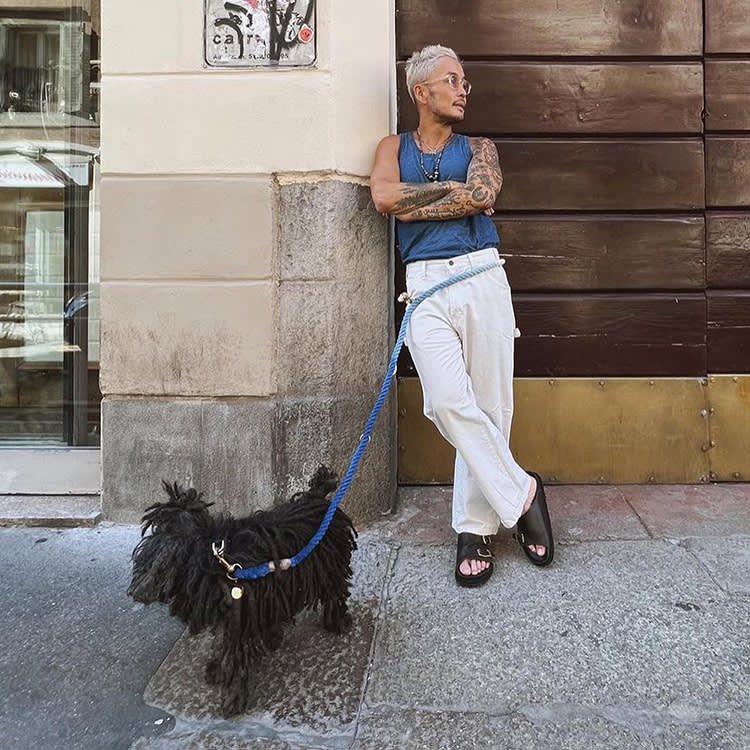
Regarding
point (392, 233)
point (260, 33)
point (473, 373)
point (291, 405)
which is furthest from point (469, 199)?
point (260, 33)

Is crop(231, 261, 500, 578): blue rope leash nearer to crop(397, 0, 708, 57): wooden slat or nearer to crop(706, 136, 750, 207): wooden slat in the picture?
crop(397, 0, 708, 57): wooden slat

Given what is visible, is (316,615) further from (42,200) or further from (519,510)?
(42,200)

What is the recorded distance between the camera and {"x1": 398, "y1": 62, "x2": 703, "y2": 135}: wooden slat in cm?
382

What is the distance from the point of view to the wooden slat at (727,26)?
12.6 ft

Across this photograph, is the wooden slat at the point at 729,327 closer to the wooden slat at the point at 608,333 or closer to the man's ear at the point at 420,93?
the wooden slat at the point at 608,333

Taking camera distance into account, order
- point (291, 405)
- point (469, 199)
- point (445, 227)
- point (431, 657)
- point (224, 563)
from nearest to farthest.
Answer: point (224, 563) → point (431, 657) → point (469, 199) → point (445, 227) → point (291, 405)

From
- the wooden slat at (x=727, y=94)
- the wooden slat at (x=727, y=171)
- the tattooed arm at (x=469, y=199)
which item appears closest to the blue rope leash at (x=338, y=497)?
the tattooed arm at (x=469, y=199)

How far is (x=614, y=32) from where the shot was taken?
3.82 m

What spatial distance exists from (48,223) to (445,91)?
106 inches

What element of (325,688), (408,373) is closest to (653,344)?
(408,373)

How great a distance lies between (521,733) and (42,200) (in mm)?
3987

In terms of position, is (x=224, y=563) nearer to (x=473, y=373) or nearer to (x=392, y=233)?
(x=473, y=373)

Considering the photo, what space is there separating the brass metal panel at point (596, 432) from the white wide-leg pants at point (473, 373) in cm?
95

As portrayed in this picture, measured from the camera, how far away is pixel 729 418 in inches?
154
